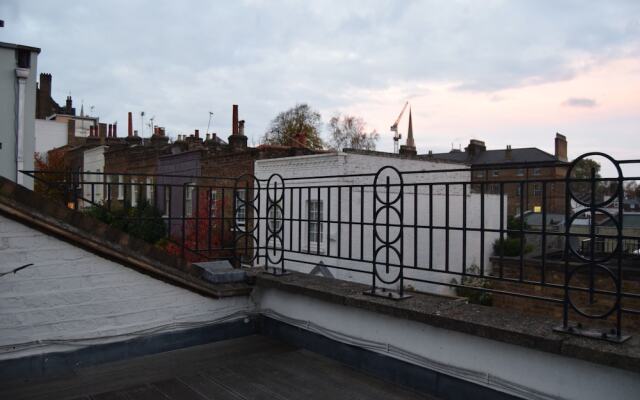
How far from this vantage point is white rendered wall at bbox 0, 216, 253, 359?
12.6 ft

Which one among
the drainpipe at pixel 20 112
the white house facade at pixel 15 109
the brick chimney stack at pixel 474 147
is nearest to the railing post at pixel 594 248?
the white house facade at pixel 15 109

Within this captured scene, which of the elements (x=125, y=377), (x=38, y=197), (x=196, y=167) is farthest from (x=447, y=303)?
(x=196, y=167)

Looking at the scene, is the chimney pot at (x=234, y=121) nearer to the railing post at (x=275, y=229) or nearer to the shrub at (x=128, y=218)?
the shrub at (x=128, y=218)

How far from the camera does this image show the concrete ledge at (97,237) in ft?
12.6

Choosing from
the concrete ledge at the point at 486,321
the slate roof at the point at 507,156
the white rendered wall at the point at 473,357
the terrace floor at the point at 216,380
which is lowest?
the terrace floor at the point at 216,380

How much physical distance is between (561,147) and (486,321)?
5437 centimetres

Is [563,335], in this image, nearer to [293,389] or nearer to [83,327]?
[293,389]

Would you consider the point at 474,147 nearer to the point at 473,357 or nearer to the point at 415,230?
the point at 415,230

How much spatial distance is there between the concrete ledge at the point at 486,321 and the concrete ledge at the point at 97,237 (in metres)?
0.98

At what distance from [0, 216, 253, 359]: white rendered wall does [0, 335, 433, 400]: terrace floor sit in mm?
290

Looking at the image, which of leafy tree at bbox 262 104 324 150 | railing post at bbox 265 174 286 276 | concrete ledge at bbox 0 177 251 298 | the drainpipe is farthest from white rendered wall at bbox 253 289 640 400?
leafy tree at bbox 262 104 324 150

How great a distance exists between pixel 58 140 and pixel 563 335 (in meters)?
50.1

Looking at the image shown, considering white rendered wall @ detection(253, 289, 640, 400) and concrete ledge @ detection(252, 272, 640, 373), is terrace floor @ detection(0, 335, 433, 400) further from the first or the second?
concrete ledge @ detection(252, 272, 640, 373)

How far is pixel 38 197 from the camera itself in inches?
155
